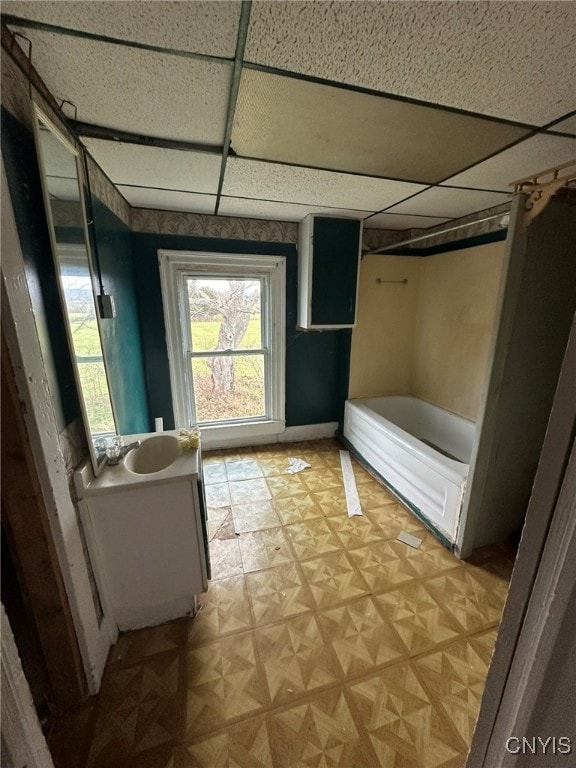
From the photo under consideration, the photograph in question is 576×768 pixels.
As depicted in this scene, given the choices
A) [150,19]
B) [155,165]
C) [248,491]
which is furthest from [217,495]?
[150,19]

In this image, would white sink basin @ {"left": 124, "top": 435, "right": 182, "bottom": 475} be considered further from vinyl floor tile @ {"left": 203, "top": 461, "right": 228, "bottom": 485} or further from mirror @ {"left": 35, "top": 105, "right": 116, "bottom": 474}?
vinyl floor tile @ {"left": 203, "top": 461, "right": 228, "bottom": 485}

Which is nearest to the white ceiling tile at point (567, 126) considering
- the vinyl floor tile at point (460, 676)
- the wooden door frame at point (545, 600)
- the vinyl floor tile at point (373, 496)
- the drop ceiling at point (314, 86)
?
the drop ceiling at point (314, 86)

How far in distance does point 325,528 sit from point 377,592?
0.52 m

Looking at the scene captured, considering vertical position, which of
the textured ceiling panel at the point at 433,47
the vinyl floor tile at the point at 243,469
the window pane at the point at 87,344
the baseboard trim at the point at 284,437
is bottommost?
the vinyl floor tile at the point at 243,469

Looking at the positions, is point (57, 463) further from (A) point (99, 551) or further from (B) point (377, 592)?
(B) point (377, 592)

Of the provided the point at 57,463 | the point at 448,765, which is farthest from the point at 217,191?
the point at 448,765

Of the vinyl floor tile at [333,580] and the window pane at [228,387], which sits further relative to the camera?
the window pane at [228,387]

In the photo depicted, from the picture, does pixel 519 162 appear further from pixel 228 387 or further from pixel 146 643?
pixel 146 643

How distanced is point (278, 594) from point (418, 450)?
4.17 feet

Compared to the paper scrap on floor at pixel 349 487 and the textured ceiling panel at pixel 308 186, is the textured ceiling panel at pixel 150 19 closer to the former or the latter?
the textured ceiling panel at pixel 308 186

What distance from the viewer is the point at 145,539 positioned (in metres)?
1.32

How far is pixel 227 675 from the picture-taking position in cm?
125

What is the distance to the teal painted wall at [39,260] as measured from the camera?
875 millimetres

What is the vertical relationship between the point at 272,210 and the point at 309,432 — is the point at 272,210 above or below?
above
